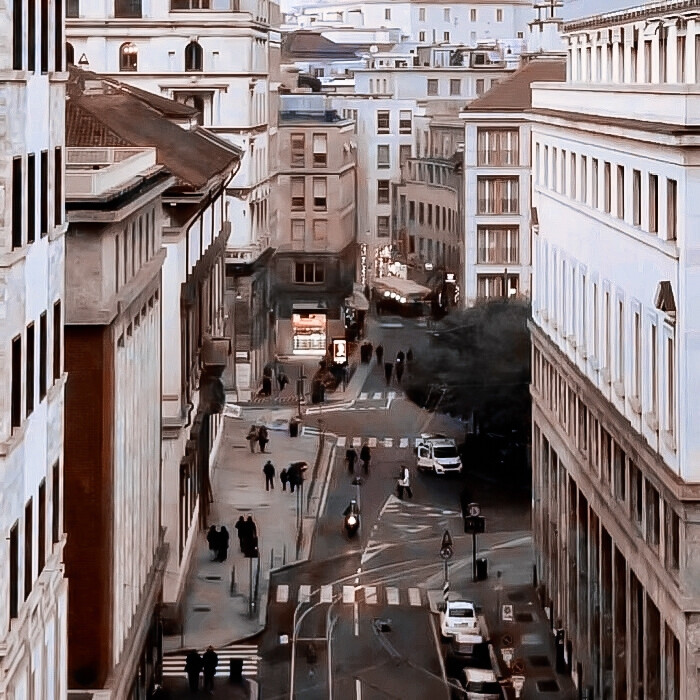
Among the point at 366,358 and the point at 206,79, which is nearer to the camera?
the point at 206,79

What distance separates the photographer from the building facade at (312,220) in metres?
120

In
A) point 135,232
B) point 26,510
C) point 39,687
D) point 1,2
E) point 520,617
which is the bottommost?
point 520,617

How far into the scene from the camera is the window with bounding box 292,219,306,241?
126938 millimetres

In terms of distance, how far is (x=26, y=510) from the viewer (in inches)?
1114

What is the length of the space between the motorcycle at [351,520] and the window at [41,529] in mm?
36299

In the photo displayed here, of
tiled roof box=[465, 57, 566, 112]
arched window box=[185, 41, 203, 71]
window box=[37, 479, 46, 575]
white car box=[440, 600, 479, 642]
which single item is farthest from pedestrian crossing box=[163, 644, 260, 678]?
tiled roof box=[465, 57, 566, 112]

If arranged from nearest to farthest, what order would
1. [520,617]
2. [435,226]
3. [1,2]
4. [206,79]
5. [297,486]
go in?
[1,2]
[520,617]
[297,486]
[206,79]
[435,226]

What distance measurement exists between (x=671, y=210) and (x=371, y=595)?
2222 cm

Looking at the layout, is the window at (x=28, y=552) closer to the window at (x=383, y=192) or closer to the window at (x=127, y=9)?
the window at (x=127, y=9)

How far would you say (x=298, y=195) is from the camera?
128 meters

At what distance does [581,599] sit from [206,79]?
5213cm

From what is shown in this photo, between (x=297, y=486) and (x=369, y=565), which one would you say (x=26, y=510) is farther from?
(x=297, y=486)

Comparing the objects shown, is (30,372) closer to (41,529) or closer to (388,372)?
(41,529)

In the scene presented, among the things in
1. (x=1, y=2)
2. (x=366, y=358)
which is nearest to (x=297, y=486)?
(x=366, y=358)
